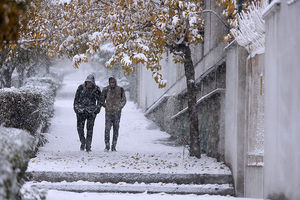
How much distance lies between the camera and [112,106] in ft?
32.8

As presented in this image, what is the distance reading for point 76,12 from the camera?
9.94 meters

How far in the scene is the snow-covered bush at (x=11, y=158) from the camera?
8.37 ft

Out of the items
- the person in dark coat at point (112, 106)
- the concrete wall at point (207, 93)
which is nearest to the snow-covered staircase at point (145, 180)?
the concrete wall at point (207, 93)

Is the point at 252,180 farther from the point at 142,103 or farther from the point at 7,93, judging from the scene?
the point at 142,103

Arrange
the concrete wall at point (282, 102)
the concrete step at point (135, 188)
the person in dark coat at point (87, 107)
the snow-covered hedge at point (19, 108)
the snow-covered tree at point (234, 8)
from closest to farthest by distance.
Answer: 1. the concrete wall at point (282, 102)
2. the concrete step at point (135, 188)
3. the snow-covered tree at point (234, 8)
4. the snow-covered hedge at point (19, 108)
5. the person in dark coat at point (87, 107)

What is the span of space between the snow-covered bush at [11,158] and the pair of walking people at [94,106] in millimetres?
6048

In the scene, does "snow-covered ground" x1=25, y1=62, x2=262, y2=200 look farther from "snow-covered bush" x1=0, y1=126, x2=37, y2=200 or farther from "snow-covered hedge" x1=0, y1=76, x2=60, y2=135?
"snow-covered bush" x1=0, y1=126, x2=37, y2=200

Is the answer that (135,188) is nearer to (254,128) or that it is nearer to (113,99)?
(254,128)

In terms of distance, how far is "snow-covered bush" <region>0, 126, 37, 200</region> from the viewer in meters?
2.55

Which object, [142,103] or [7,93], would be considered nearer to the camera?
[7,93]

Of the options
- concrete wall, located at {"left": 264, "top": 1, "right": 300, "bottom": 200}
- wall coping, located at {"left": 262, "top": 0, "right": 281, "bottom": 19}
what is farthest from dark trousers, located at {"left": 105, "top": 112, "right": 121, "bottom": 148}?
wall coping, located at {"left": 262, "top": 0, "right": 281, "bottom": 19}

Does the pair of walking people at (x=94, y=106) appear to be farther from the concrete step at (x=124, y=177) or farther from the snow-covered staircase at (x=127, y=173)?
the concrete step at (x=124, y=177)

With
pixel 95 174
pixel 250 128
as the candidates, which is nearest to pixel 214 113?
pixel 250 128

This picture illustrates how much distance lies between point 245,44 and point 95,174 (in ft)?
10.1
